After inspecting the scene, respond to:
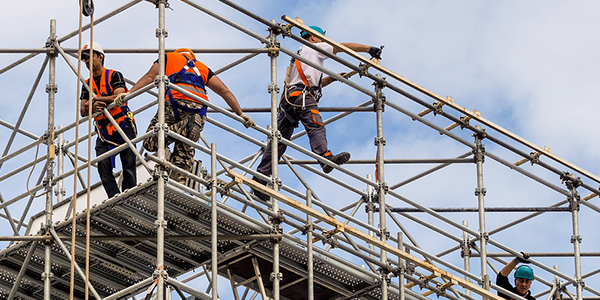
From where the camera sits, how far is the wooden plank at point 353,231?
636 inches

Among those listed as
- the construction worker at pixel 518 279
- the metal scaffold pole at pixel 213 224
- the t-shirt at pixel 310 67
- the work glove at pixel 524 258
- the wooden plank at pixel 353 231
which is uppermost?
the t-shirt at pixel 310 67

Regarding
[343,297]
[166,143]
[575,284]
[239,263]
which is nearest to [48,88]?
[166,143]

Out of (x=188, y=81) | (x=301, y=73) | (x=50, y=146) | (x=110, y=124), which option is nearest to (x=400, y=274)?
(x=301, y=73)

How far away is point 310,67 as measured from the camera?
1917 centimetres

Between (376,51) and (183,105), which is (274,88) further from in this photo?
(376,51)

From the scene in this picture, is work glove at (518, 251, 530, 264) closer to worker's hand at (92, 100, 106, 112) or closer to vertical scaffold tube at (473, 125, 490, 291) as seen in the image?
vertical scaffold tube at (473, 125, 490, 291)

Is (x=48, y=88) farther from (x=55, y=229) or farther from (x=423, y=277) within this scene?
(x=423, y=277)


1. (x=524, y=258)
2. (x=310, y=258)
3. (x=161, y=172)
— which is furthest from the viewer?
(x=524, y=258)

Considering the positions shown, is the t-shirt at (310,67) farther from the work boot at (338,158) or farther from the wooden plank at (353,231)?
the wooden plank at (353,231)

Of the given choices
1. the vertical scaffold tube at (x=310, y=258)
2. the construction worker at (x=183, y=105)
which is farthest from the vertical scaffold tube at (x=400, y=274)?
the construction worker at (x=183, y=105)

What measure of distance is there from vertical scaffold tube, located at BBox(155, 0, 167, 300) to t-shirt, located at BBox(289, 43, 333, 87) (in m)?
2.96

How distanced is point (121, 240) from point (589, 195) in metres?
8.84

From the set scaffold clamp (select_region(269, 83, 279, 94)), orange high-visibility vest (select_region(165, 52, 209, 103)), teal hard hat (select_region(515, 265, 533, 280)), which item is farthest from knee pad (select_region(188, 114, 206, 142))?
teal hard hat (select_region(515, 265, 533, 280))

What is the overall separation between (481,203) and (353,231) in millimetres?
3506
